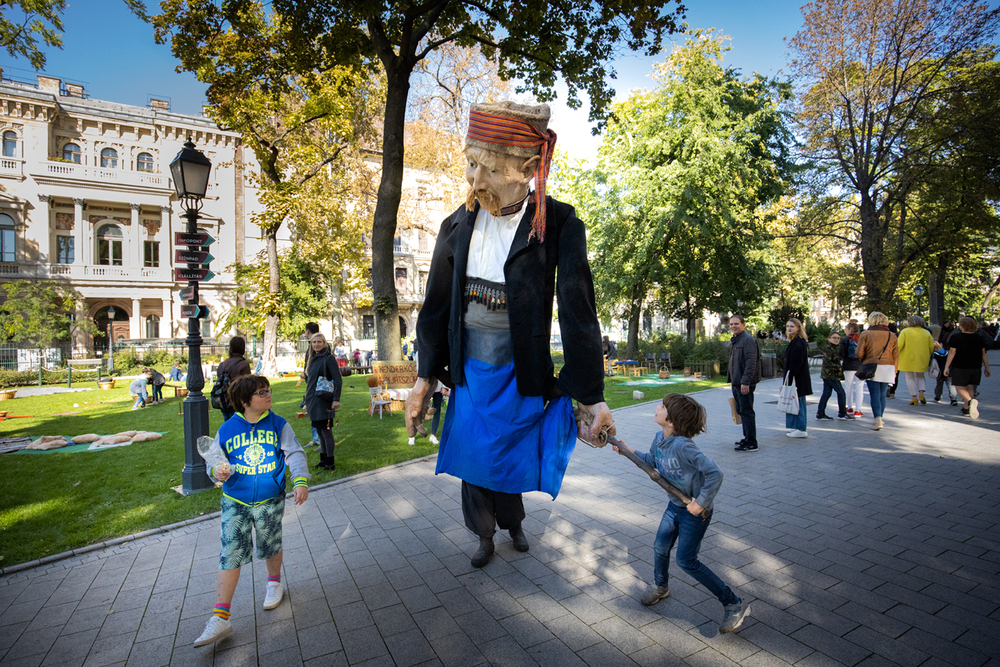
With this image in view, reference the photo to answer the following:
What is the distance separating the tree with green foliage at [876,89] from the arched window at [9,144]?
4406 centimetres

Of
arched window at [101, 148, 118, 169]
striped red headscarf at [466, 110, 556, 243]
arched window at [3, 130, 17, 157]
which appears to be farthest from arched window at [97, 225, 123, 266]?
striped red headscarf at [466, 110, 556, 243]

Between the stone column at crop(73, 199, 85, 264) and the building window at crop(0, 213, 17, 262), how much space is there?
311 cm

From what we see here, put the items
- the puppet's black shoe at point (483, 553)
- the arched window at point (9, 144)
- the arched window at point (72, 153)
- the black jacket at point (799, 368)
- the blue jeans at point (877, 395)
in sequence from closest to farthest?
the puppet's black shoe at point (483, 553) < the black jacket at point (799, 368) < the blue jeans at point (877, 395) < the arched window at point (9, 144) < the arched window at point (72, 153)

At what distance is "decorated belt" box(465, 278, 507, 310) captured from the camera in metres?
3.12

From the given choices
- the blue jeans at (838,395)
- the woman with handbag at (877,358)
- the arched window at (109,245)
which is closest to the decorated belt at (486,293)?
the woman with handbag at (877,358)

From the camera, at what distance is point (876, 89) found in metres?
20.0

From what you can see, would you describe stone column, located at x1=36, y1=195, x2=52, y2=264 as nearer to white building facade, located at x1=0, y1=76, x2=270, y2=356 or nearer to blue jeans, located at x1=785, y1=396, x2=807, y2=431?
white building facade, located at x1=0, y1=76, x2=270, y2=356

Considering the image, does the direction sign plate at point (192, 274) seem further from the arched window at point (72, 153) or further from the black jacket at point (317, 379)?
the arched window at point (72, 153)

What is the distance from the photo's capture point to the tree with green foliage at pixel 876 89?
18.5 metres

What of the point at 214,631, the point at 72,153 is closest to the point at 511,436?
the point at 214,631

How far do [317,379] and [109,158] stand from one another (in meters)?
39.3

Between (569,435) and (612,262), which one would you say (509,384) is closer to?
(569,435)

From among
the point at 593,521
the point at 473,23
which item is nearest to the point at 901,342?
the point at 593,521

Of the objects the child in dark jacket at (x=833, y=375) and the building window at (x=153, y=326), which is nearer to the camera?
the child in dark jacket at (x=833, y=375)
